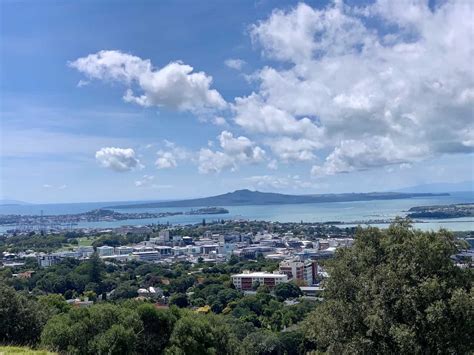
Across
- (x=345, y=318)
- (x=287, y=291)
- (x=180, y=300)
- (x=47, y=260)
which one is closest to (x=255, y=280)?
(x=287, y=291)

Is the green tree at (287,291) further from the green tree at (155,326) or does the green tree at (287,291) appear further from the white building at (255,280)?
the green tree at (155,326)

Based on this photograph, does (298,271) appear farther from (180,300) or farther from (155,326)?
(155,326)

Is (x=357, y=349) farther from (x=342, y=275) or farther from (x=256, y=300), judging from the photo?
(x=256, y=300)

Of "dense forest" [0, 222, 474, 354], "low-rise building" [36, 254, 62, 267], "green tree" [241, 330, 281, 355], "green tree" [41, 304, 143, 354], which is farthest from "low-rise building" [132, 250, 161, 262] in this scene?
"green tree" [41, 304, 143, 354]

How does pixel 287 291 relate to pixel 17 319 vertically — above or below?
below

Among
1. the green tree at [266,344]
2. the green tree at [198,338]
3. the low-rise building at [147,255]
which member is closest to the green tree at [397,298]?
the green tree at [198,338]

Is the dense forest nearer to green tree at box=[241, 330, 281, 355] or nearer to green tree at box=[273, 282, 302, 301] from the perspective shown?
green tree at box=[241, 330, 281, 355]
